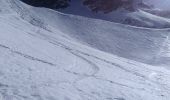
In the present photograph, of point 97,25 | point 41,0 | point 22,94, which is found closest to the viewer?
point 22,94

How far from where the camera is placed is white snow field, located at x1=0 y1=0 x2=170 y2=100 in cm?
945

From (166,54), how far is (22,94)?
18.5m

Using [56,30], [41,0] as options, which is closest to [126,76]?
[56,30]

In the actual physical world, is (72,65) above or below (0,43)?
below

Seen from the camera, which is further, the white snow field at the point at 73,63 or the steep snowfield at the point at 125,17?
the steep snowfield at the point at 125,17

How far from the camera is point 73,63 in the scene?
15023 mm

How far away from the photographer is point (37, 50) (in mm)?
15406

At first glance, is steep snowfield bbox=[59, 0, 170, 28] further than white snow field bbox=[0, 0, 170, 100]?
Yes

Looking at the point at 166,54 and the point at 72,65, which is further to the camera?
the point at 166,54

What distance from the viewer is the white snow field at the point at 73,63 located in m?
9.45

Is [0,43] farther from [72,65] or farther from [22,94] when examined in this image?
[22,94]

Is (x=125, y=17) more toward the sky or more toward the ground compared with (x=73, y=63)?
more toward the ground

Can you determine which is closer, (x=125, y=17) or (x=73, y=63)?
(x=73, y=63)

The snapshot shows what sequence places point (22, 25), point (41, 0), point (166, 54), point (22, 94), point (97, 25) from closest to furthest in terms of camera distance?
point (22, 94) → point (22, 25) → point (166, 54) → point (97, 25) → point (41, 0)
